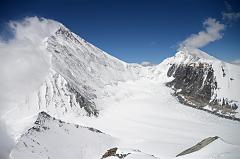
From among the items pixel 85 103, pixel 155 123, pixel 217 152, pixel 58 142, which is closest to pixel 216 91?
pixel 155 123

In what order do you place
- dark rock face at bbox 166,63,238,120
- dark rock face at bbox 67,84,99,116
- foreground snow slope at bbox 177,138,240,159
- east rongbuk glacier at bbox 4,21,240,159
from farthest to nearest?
dark rock face at bbox 166,63,238,120 → dark rock face at bbox 67,84,99,116 → east rongbuk glacier at bbox 4,21,240,159 → foreground snow slope at bbox 177,138,240,159

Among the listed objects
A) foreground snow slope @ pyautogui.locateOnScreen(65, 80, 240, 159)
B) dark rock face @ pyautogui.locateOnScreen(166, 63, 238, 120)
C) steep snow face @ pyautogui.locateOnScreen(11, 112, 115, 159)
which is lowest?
steep snow face @ pyautogui.locateOnScreen(11, 112, 115, 159)

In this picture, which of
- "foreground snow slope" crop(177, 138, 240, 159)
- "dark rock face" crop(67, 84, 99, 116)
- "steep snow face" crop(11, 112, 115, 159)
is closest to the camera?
"foreground snow slope" crop(177, 138, 240, 159)

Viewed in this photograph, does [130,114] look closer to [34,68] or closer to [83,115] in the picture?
[83,115]

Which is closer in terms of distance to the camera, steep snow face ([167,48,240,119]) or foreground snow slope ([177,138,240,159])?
foreground snow slope ([177,138,240,159])

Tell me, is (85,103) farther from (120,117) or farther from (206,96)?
(206,96)

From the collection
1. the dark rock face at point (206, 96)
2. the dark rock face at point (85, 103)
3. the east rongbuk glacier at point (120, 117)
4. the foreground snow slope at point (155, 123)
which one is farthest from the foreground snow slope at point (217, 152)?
the dark rock face at point (206, 96)

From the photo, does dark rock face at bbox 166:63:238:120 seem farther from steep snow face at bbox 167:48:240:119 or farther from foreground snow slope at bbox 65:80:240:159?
foreground snow slope at bbox 65:80:240:159

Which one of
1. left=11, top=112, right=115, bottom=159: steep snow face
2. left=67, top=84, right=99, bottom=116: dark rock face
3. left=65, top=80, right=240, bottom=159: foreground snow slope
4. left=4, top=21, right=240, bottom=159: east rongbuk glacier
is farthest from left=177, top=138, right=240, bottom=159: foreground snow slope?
left=67, top=84, right=99, bottom=116: dark rock face

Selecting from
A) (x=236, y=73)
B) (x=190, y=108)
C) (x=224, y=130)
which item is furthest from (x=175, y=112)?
(x=236, y=73)
